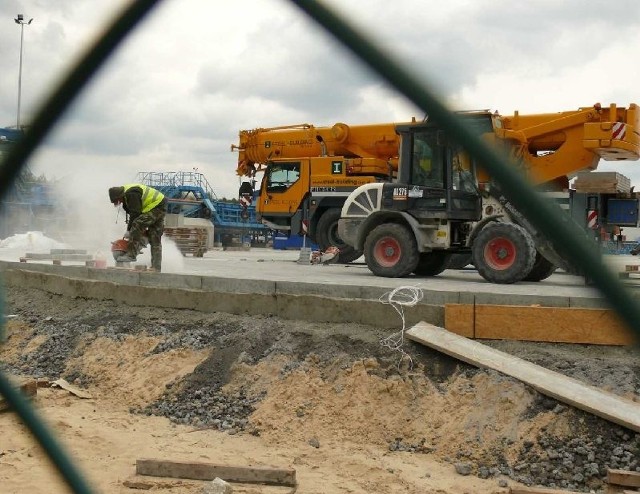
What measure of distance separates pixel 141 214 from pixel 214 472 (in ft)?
19.0

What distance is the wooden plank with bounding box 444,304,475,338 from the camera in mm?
6086

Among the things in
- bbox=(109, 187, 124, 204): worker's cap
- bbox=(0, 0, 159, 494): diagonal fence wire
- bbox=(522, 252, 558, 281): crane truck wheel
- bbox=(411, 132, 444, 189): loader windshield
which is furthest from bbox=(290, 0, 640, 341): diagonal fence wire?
bbox=(522, 252, 558, 281): crane truck wheel

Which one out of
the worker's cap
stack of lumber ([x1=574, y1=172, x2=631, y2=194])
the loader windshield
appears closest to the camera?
the worker's cap

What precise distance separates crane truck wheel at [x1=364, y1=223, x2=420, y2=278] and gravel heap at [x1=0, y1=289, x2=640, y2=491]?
359 cm

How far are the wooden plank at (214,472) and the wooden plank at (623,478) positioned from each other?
2.05m

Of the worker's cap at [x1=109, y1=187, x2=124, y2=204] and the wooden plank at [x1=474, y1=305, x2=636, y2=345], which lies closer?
the wooden plank at [x1=474, y1=305, x2=636, y2=345]

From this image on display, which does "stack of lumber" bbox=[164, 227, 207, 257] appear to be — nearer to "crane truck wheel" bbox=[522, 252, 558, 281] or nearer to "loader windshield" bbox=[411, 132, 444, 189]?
"loader windshield" bbox=[411, 132, 444, 189]

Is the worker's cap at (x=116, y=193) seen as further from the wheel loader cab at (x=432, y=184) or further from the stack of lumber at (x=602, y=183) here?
the stack of lumber at (x=602, y=183)

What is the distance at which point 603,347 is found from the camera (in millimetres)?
5664

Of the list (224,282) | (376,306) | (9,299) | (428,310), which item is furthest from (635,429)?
(9,299)

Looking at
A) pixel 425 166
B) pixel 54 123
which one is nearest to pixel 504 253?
pixel 425 166

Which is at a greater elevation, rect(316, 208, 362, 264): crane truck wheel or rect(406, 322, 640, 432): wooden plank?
rect(316, 208, 362, 264): crane truck wheel

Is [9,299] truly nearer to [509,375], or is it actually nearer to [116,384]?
[116,384]

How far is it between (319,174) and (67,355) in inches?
350
